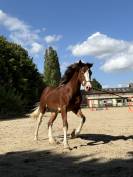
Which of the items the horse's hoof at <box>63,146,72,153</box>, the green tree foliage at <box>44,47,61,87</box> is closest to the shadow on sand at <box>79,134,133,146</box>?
the horse's hoof at <box>63,146,72,153</box>

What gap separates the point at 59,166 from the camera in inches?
385

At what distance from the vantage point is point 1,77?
60.2 metres

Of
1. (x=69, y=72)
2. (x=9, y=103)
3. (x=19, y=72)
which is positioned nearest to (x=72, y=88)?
(x=69, y=72)

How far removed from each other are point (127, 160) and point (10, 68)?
2134 inches

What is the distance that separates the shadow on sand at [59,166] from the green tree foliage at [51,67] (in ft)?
280

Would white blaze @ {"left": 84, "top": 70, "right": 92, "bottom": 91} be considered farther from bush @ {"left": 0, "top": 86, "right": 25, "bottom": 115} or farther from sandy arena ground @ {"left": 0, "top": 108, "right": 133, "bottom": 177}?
bush @ {"left": 0, "top": 86, "right": 25, "bottom": 115}

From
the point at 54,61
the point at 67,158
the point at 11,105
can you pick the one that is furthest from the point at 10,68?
the point at 67,158

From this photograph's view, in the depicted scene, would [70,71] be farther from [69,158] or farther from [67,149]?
[69,158]

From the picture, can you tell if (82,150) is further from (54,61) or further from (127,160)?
(54,61)

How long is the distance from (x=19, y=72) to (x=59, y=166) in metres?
55.8

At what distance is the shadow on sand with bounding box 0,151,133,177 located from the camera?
28.7 feet

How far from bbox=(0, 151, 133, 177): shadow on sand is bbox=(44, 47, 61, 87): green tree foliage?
85.4 metres

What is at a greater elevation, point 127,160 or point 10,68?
point 10,68

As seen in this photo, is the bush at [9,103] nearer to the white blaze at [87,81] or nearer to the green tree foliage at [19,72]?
the green tree foliage at [19,72]
